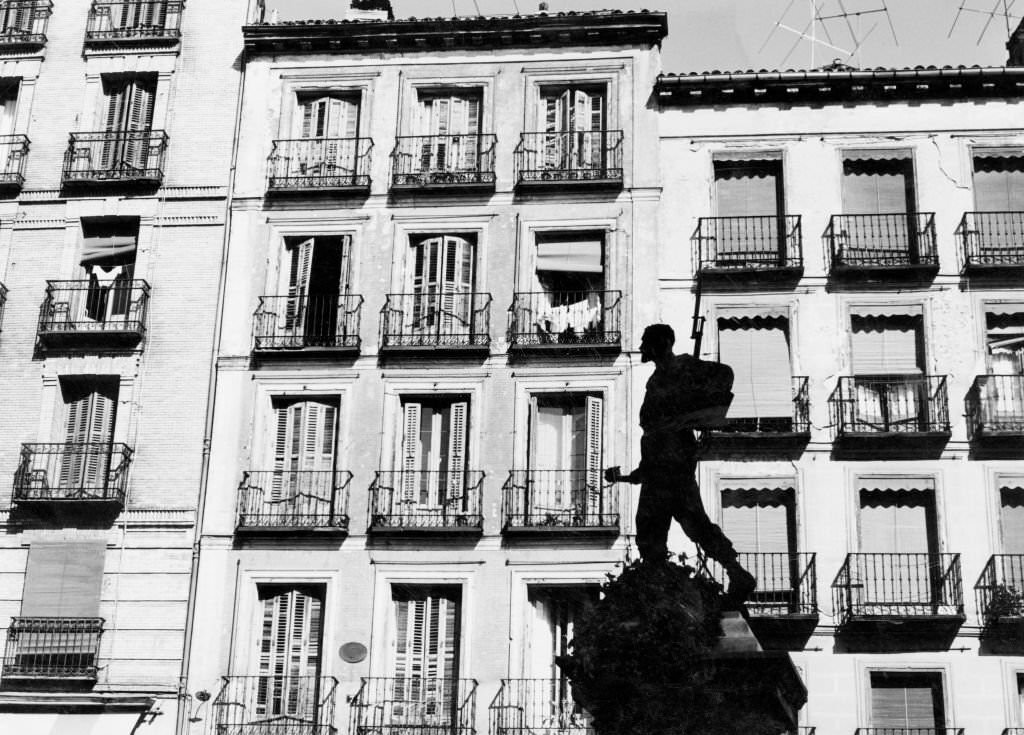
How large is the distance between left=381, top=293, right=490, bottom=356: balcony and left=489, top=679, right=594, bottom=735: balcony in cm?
670

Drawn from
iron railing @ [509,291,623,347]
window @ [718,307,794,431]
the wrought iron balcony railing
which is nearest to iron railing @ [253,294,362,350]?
iron railing @ [509,291,623,347]

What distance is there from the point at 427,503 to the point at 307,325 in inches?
184

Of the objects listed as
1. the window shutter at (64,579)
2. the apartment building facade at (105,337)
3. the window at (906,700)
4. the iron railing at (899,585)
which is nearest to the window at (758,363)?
the iron railing at (899,585)

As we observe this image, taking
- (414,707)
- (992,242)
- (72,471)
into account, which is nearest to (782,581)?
(414,707)

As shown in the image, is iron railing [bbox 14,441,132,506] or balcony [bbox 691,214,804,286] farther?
balcony [bbox 691,214,804,286]

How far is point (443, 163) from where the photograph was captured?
3397 centimetres

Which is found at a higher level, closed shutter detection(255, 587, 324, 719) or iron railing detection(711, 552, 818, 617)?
iron railing detection(711, 552, 818, 617)

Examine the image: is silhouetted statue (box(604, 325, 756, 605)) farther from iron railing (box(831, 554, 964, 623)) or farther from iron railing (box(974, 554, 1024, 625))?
iron railing (box(974, 554, 1024, 625))

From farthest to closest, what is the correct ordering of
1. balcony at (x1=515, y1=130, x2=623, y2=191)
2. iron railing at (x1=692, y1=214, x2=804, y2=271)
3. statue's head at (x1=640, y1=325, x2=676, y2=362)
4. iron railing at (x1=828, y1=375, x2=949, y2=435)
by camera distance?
balcony at (x1=515, y1=130, x2=623, y2=191), iron railing at (x1=692, y1=214, x2=804, y2=271), iron railing at (x1=828, y1=375, x2=949, y2=435), statue's head at (x1=640, y1=325, x2=676, y2=362)

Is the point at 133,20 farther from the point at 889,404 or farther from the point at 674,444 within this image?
the point at 674,444

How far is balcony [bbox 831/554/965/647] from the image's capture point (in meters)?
29.1

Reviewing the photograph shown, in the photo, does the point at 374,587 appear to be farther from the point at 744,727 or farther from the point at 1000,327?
the point at 744,727

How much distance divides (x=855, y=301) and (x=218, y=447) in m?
13.1

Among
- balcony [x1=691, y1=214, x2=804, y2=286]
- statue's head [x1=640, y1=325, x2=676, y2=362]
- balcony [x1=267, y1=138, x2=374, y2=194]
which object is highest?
balcony [x1=267, y1=138, x2=374, y2=194]
